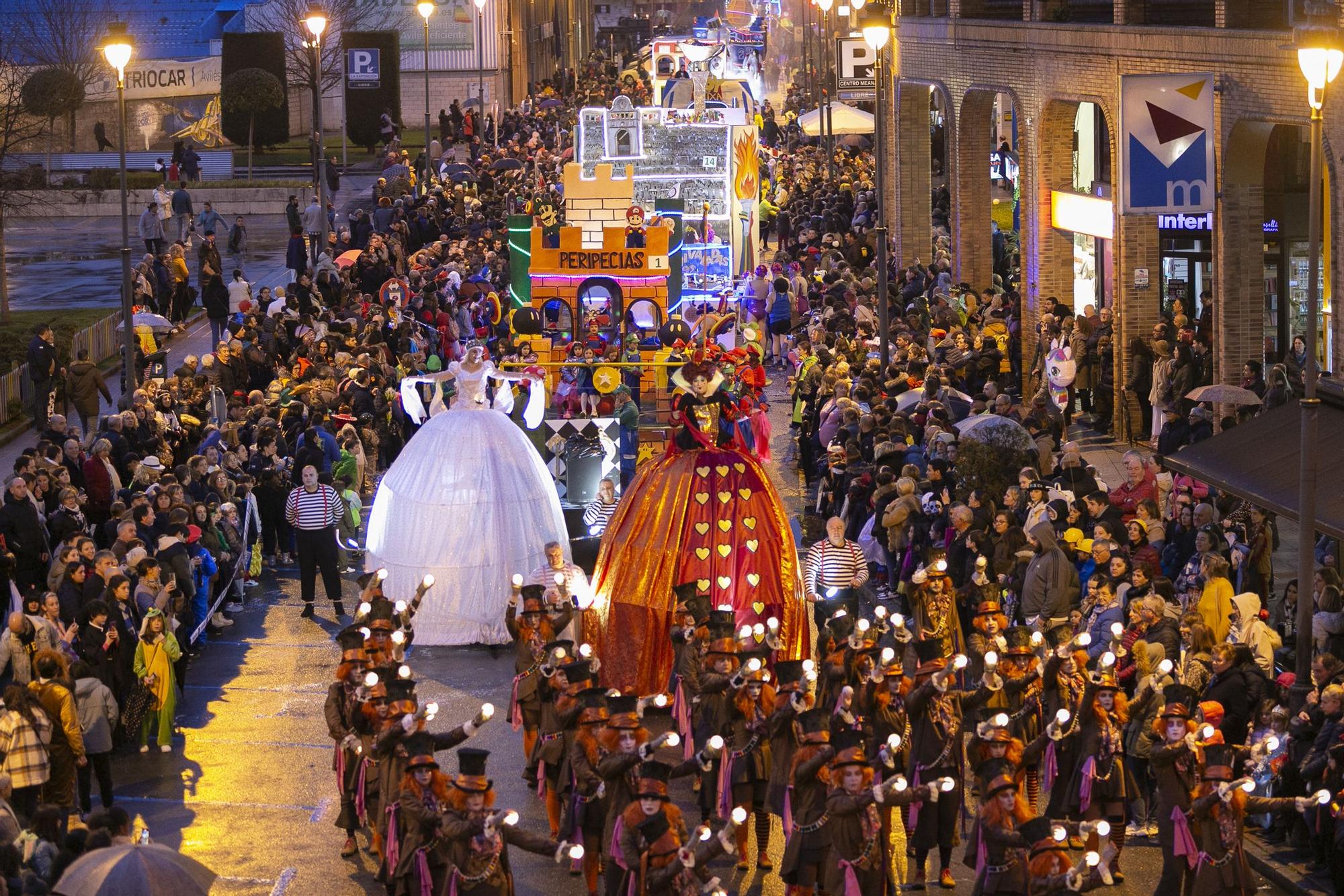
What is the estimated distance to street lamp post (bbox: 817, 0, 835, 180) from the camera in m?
48.3

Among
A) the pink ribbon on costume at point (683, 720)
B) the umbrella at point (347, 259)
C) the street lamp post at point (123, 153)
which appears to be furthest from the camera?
the umbrella at point (347, 259)

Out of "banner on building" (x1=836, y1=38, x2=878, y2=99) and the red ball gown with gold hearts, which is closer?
the red ball gown with gold hearts

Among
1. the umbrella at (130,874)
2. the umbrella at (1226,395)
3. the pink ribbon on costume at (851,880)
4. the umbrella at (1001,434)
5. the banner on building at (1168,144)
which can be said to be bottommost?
the pink ribbon on costume at (851,880)

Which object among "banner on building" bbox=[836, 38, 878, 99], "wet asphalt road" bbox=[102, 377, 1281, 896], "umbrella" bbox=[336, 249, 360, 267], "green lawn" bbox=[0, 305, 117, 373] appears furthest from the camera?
"banner on building" bbox=[836, 38, 878, 99]

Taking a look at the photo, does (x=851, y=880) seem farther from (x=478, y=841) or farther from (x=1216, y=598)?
(x=1216, y=598)

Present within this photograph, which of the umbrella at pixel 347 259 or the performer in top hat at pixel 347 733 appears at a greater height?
the umbrella at pixel 347 259

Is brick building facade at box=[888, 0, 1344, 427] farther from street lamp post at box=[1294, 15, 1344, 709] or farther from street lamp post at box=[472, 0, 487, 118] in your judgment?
street lamp post at box=[472, 0, 487, 118]

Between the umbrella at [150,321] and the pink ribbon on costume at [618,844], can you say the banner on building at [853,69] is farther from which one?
the pink ribbon on costume at [618,844]

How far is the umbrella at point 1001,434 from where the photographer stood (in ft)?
64.3

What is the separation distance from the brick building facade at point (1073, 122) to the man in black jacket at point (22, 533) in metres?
11.7

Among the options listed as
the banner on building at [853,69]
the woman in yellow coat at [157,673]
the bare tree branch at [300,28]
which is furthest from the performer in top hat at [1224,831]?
the bare tree branch at [300,28]

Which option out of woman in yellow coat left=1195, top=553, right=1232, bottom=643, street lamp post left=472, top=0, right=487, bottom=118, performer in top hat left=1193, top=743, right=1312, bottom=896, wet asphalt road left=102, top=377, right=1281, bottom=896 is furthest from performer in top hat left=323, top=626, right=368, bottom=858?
street lamp post left=472, top=0, right=487, bottom=118

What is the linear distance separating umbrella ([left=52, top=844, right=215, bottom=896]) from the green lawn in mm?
19834

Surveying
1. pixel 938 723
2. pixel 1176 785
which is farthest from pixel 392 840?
pixel 1176 785
